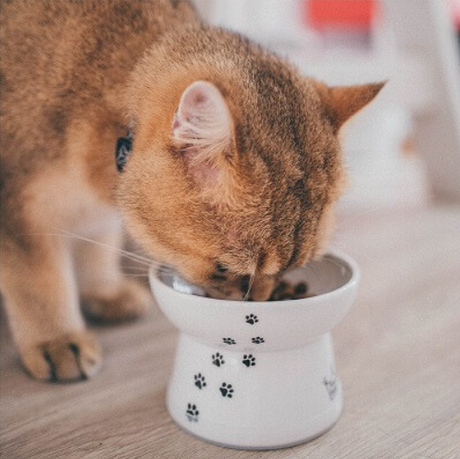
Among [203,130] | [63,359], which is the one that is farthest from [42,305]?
[203,130]

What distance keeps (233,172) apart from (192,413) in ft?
0.98

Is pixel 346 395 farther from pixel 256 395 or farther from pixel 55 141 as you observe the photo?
pixel 55 141

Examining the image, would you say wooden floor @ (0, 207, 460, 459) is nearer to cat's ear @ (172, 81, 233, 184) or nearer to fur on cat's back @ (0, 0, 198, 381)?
fur on cat's back @ (0, 0, 198, 381)

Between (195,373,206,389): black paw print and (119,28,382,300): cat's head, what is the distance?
104 mm

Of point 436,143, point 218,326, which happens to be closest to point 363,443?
point 218,326

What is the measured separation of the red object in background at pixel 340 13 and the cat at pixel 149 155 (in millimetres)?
2337

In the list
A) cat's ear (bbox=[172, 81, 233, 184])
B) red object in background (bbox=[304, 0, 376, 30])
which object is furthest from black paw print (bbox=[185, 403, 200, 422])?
red object in background (bbox=[304, 0, 376, 30])

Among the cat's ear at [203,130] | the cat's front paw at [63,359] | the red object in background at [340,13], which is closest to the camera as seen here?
the cat's ear at [203,130]

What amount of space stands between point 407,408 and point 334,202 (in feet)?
0.95

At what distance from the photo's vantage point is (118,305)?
3.54 ft

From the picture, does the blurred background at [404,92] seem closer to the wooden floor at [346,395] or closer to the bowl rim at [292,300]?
the wooden floor at [346,395]

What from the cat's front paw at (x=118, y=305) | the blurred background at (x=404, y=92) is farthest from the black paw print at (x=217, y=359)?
the blurred background at (x=404, y=92)

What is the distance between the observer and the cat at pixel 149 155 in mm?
689

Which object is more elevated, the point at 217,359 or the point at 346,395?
the point at 217,359
